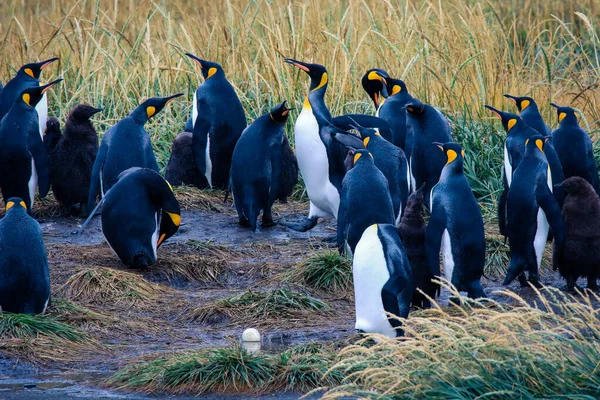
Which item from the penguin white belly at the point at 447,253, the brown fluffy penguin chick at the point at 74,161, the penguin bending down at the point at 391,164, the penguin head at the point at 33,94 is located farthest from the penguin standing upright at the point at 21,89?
the penguin white belly at the point at 447,253

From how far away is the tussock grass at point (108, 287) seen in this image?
249 inches

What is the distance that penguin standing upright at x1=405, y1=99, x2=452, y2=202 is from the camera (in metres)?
8.12

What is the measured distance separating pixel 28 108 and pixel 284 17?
3.83 meters

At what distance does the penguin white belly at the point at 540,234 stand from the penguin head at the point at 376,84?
291 cm

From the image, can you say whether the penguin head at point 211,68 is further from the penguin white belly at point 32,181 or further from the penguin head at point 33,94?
the penguin white belly at point 32,181

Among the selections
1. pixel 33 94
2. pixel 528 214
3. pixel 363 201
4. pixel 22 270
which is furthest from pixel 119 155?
pixel 528 214

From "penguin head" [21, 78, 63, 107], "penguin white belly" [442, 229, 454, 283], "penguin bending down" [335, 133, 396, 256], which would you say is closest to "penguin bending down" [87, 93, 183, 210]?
"penguin head" [21, 78, 63, 107]

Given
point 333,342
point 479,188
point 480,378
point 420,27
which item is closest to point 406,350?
point 480,378

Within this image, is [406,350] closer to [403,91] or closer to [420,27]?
[403,91]

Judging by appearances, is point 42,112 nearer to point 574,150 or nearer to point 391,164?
point 391,164

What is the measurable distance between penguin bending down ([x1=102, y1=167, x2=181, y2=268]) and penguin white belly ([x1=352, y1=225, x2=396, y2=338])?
2023 mm

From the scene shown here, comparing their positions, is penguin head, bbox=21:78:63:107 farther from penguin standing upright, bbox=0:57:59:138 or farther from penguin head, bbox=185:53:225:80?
penguin head, bbox=185:53:225:80

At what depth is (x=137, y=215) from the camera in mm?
6965

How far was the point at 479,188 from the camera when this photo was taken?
8.87 meters
